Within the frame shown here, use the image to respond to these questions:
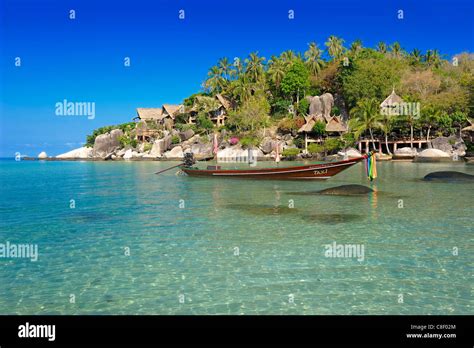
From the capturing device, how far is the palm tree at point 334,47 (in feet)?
Result: 278

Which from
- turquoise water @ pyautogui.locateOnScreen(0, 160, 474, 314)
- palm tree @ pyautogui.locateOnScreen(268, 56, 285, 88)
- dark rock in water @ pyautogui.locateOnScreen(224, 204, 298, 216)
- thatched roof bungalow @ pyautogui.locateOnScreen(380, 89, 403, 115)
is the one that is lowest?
turquoise water @ pyautogui.locateOnScreen(0, 160, 474, 314)

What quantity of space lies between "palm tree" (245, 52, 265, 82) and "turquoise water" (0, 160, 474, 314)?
70033 millimetres

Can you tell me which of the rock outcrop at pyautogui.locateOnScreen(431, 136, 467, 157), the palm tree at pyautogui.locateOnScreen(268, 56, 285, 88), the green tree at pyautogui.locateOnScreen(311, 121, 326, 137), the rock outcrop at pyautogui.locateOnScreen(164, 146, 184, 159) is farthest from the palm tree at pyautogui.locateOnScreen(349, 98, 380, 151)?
the rock outcrop at pyautogui.locateOnScreen(164, 146, 184, 159)

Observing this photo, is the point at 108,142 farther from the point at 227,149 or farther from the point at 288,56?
the point at 288,56

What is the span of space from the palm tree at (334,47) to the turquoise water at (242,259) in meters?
72.2

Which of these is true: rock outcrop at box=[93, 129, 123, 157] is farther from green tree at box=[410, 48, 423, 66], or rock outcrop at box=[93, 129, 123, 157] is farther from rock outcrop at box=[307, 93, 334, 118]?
green tree at box=[410, 48, 423, 66]

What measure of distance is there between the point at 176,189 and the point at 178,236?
13993 millimetres

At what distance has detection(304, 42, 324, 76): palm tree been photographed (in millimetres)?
81463

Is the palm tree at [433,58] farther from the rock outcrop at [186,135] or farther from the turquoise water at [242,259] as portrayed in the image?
the turquoise water at [242,259]

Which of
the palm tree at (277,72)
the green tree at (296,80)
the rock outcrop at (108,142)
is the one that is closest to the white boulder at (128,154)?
the rock outcrop at (108,142)

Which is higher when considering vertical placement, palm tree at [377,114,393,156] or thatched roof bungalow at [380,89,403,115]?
thatched roof bungalow at [380,89,403,115]

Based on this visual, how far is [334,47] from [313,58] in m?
6.36

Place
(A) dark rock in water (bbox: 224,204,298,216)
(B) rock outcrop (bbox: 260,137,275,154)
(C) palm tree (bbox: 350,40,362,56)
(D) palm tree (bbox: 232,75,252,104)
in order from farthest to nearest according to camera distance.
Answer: (C) palm tree (bbox: 350,40,362,56), (D) palm tree (bbox: 232,75,252,104), (B) rock outcrop (bbox: 260,137,275,154), (A) dark rock in water (bbox: 224,204,298,216)
